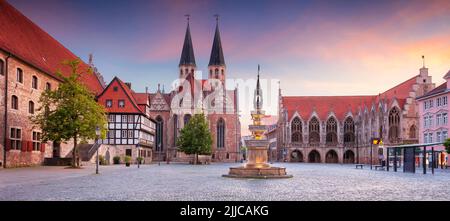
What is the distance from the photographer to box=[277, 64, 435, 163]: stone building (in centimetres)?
8244

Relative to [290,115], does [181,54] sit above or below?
above

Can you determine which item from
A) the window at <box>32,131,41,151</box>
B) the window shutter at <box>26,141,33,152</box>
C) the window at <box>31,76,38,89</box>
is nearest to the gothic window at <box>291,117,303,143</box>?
the window at <box>32,131,41,151</box>

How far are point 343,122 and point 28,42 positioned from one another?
221 ft

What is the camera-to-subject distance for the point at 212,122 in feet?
→ 320

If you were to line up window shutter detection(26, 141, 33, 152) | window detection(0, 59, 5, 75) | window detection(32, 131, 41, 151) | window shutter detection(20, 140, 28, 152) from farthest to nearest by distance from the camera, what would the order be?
window detection(32, 131, 41, 151), window shutter detection(26, 141, 33, 152), window shutter detection(20, 140, 28, 152), window detection(0, 59, 5, 75)

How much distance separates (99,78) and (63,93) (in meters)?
36.6

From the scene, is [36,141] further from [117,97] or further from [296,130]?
[296,130]

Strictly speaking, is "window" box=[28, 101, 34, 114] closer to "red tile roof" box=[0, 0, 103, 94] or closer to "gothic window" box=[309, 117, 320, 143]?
"red tile roof" box=[0, 0, 103, 94]

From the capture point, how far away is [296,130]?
99250 millimetres

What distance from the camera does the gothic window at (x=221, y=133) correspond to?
97062mm

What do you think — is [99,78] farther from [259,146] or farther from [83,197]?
[83,197]

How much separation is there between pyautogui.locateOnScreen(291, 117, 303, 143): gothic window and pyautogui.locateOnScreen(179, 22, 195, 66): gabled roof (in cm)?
2855

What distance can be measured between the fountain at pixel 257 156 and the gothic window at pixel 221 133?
216ft
